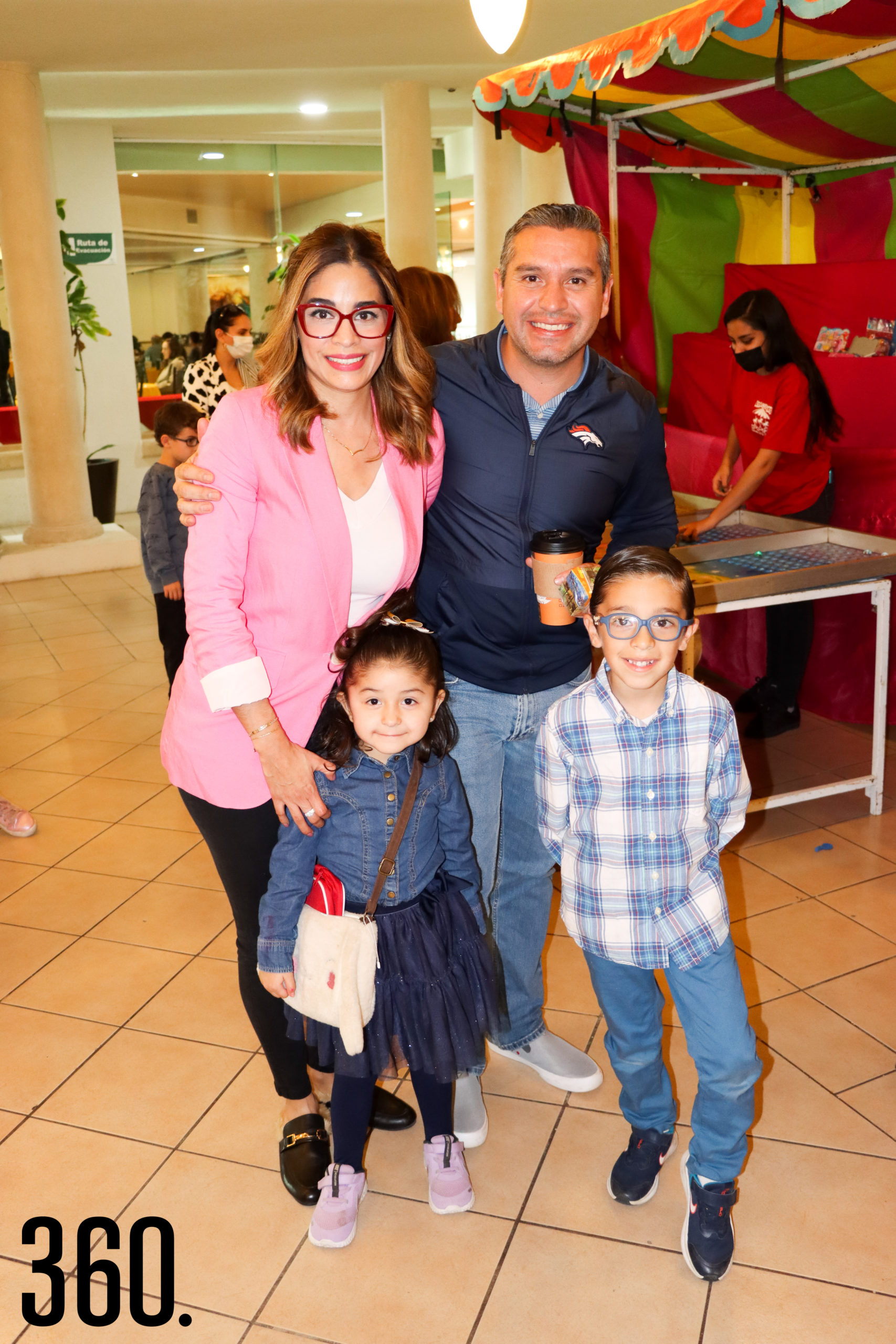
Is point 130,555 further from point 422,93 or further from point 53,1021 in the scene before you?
point 53,1021

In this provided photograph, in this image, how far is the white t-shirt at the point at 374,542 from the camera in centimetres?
175

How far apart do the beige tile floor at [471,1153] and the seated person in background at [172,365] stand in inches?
380

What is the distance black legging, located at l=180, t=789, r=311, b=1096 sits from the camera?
5.94 feet

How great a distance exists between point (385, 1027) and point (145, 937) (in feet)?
4.41

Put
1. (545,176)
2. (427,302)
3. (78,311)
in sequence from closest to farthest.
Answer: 1. (427,302)
2. (545,176)
3. (78,311)

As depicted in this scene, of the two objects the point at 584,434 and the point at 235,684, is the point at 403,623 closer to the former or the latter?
the point at 235,684

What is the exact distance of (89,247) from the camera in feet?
33.7

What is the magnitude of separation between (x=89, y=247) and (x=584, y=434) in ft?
32.1

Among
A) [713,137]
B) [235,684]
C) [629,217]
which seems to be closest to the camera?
[235,684]

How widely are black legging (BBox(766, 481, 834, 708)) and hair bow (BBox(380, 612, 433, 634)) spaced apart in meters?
2.61

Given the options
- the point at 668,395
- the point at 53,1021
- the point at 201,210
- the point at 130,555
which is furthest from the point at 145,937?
the point at 201,210

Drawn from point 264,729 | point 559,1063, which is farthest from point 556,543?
point 559,1063

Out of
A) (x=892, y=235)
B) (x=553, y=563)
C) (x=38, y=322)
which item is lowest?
(x=553, y=563)

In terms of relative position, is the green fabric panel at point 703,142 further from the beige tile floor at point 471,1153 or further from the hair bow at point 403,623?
the hair bow at point 403,623
